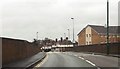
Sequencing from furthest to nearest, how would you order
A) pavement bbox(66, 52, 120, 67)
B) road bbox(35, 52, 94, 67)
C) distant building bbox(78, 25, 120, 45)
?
1. distant building bbox(78, 25, 120, 45)
2. pavement bbox(66, 52, 120, 67)
3. road bbox(35, 52, 94, 67)

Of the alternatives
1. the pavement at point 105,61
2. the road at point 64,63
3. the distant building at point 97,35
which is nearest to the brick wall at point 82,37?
the distant building at point 97,35

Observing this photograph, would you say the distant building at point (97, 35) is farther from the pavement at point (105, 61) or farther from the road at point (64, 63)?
the road at point (64, 63)

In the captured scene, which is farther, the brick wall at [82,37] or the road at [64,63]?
the brick wall at [82,37]

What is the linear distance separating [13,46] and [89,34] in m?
104

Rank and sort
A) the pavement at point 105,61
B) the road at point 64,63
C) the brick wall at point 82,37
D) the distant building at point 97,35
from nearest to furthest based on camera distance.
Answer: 1. the road at point 64,63
2. the pavement at point 105,61
3. the distant building at point 97,35
4. the brick wall at point 82,37

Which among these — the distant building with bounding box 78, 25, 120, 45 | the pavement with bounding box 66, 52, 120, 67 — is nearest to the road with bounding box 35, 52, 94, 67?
the pavement with bounding box 66, 52, 120, 67

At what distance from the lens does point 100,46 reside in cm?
5762

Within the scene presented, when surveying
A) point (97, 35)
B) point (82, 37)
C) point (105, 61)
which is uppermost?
point (97, 35)

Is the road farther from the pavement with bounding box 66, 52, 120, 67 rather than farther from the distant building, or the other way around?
the distant building

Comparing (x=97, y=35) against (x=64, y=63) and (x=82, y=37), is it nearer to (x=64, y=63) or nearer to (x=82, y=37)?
(x=82, y=37)

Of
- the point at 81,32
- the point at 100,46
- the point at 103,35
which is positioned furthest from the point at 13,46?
the point at 81,32

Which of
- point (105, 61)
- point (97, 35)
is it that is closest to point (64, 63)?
point (105, 61)

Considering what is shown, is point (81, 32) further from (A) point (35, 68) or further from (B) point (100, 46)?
(A) point (35, 68)

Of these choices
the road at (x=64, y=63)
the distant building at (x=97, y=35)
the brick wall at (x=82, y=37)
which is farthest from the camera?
the brick wall at (x=82, y=37)
